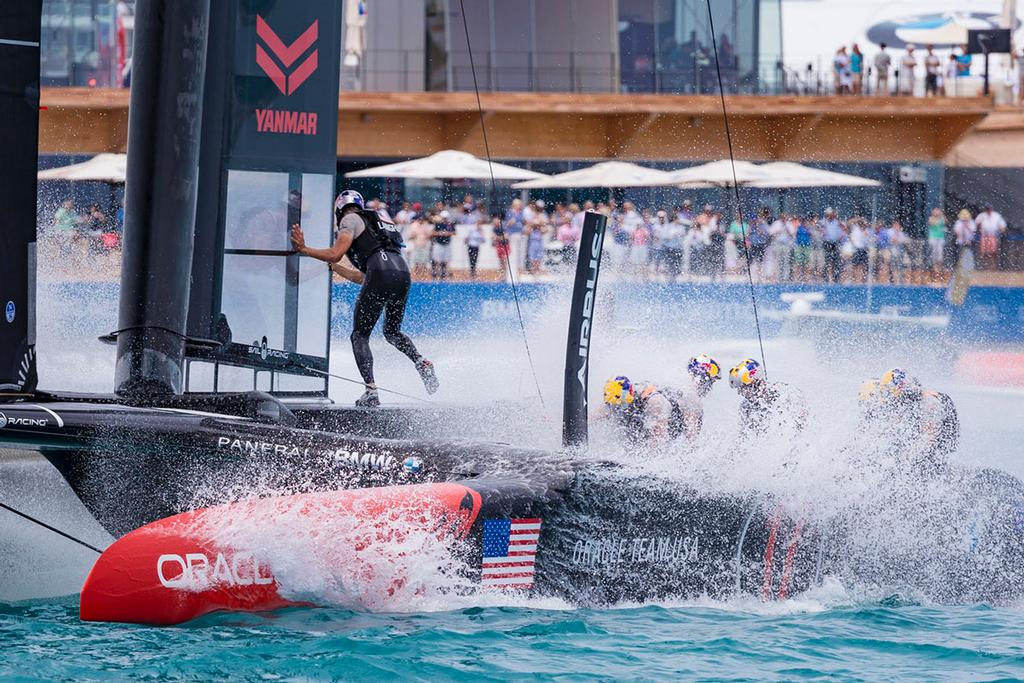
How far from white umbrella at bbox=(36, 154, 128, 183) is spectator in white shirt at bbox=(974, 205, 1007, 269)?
42.6 feet

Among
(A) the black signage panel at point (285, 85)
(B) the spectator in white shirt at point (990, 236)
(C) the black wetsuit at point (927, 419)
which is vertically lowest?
(C) the black wetsuit at point (927, 419)

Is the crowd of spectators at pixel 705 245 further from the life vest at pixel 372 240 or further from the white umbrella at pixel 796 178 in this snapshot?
the life vest at pixel 372 240

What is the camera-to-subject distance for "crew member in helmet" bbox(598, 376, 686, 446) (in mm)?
7727

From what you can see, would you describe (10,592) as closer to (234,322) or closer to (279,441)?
(279,441)

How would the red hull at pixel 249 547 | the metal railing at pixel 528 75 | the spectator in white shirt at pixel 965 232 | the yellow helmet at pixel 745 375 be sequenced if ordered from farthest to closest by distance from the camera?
1. the metal railing at pixel 528 75
2. the spectator in white shirt at pixel 965 232
3. the yellow helmet at pixel 745 375
4. the red hull at pixel 249 547

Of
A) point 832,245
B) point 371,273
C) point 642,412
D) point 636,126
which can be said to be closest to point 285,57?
point 371,273

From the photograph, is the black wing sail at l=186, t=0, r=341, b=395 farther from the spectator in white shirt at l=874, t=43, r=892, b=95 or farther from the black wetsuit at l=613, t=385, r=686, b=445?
the spectator in white shirt at l=874, t=43, r=892, b=95

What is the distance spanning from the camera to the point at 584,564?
597 cm

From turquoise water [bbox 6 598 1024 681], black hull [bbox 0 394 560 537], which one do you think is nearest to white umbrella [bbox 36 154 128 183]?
black hull [bbox 0 394 560 537]

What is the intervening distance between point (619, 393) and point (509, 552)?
2.33 m

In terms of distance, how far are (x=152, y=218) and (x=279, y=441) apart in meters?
1.33

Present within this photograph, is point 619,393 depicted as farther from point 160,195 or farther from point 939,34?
point 939,34

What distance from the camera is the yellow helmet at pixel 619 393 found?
7.95 meters

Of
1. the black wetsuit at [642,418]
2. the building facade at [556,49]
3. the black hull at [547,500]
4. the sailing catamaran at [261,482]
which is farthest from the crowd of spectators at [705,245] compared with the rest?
the black hull at [547,500]
